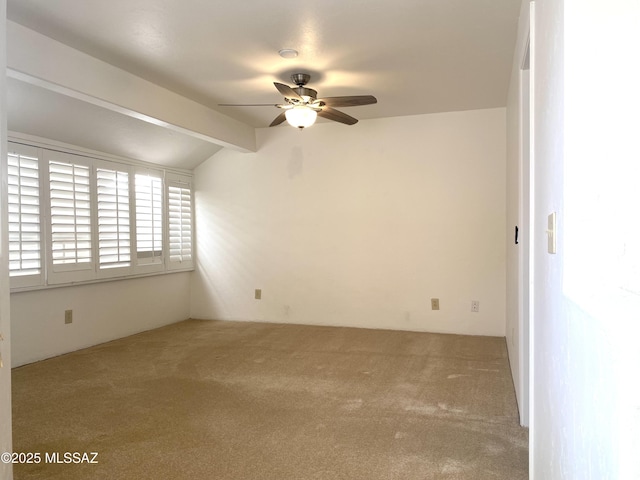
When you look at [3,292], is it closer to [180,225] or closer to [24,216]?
[24,216]

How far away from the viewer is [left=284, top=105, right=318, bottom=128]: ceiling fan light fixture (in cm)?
358

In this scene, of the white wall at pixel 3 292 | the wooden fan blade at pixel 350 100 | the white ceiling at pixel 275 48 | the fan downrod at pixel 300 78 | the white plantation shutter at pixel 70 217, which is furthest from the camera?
the white plantation shutter at pixel 70 217

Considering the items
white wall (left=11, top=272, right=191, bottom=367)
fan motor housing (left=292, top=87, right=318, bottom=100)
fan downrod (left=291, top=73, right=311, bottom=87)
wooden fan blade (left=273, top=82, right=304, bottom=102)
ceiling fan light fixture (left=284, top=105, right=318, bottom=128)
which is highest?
fan downrod (left=291, top=73, right=311, bottom=87)

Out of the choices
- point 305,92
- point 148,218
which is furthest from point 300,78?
point 148,218

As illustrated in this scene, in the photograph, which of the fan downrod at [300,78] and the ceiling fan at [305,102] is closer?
the ceiling fan at [305,102]

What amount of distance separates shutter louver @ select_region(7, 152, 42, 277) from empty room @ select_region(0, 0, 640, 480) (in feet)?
0.07

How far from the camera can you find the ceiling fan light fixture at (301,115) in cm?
358

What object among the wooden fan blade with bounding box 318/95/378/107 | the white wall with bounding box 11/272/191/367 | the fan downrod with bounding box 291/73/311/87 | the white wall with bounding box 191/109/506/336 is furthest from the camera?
the white wall with bounding box 191/109/506/336

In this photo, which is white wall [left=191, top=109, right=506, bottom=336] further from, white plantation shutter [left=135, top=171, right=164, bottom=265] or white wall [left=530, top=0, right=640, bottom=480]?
white wall [left=530, top=0, right=640, bottom=480]

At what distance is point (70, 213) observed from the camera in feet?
14.1

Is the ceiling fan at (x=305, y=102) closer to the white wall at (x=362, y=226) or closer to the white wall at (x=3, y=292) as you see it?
the white wall at (x=362, y=226)

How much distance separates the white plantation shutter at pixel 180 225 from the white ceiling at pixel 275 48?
1.17m

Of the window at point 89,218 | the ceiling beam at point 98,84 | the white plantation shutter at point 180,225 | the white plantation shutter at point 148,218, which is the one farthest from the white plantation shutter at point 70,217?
the white plantation shutter at point 180,225

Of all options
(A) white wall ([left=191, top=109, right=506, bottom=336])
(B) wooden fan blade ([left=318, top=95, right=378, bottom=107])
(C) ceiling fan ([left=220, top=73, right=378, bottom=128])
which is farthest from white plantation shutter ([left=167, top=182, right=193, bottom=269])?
(B) wooden fan blade ([left=318, top=95, right=378, bottom=107])
